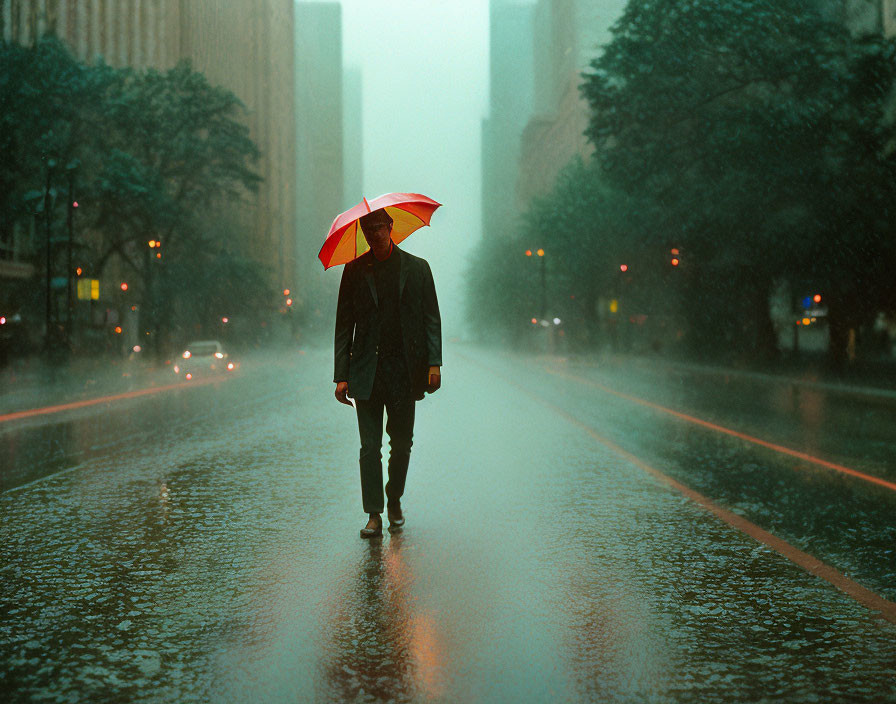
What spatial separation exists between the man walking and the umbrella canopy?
0.12 metres

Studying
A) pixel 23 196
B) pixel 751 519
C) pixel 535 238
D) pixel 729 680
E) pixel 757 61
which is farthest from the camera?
pixel 535 238

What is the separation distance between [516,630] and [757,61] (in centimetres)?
2890

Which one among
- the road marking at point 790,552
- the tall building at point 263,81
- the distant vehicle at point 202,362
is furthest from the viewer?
the tall building at point 263,81

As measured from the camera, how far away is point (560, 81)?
129500 mm

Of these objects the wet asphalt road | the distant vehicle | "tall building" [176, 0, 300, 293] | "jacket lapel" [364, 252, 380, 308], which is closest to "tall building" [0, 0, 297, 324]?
"tall building" [176, 0, 300, 293]

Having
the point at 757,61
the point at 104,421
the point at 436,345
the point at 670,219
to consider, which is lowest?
the point at 104,421

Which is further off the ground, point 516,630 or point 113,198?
point 113,198

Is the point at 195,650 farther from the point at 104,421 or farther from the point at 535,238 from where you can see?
the point at 535,238

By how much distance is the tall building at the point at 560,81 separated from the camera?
110 meters

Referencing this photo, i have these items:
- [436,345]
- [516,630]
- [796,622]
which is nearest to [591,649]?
[516,630]

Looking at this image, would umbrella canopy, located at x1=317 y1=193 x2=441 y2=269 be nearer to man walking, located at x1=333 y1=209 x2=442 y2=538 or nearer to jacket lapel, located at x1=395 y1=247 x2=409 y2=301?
man walking, located at x1=333 y1=209 x2=442 y2=538

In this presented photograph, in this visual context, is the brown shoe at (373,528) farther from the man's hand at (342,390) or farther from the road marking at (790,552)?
the road marking at (790,552)

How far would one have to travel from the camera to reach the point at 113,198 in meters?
44.1

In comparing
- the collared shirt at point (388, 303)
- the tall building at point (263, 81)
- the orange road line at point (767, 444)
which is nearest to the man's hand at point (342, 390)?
the collared shirt at point (388, 303)
